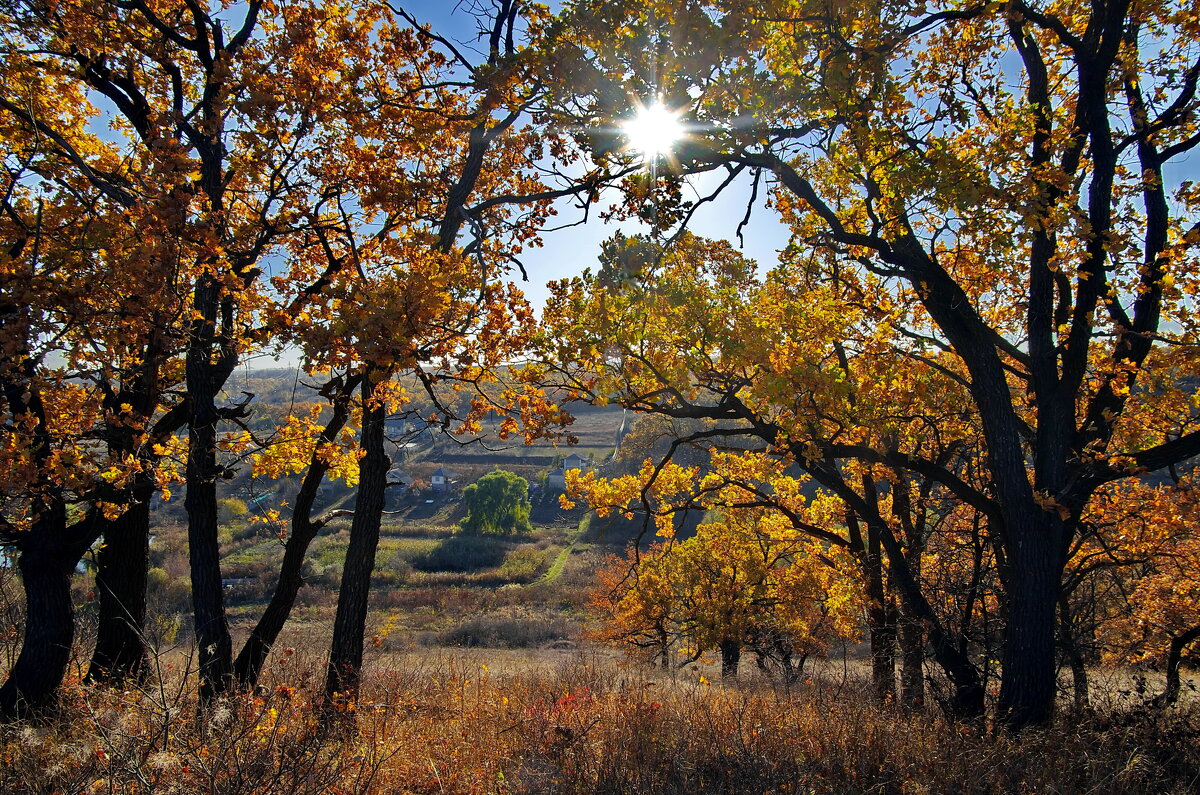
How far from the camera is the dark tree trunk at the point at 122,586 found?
812 centimetres

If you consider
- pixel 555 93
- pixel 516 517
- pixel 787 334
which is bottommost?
pixel 516 517

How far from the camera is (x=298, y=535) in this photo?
27.0ft

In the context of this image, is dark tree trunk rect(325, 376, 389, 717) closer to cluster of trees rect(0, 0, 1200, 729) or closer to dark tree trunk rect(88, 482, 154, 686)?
cluster of trees rect(0, 0, 1200, 729)

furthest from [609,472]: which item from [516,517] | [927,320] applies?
[927,320]

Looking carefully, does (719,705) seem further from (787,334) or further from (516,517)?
(516,517)

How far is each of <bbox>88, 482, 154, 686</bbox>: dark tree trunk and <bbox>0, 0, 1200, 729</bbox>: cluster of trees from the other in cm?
4

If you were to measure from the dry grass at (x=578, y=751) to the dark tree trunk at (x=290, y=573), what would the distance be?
1.69 m

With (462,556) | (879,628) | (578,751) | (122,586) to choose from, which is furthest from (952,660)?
(462,556)

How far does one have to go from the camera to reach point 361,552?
701cm

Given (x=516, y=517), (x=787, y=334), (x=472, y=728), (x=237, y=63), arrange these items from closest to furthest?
(x=472, y=728) < (x=237, y=63) < (x=787, y=334) < (x=516, y=517)

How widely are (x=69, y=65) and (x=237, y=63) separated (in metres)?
1.93

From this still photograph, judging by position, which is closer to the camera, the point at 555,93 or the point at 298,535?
the point at 555,93

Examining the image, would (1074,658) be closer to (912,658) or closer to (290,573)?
(912,658)

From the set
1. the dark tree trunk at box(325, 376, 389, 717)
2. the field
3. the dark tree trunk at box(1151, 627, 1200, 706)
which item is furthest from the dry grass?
the dark tree trunk at box(325, 376, 389, 717)
